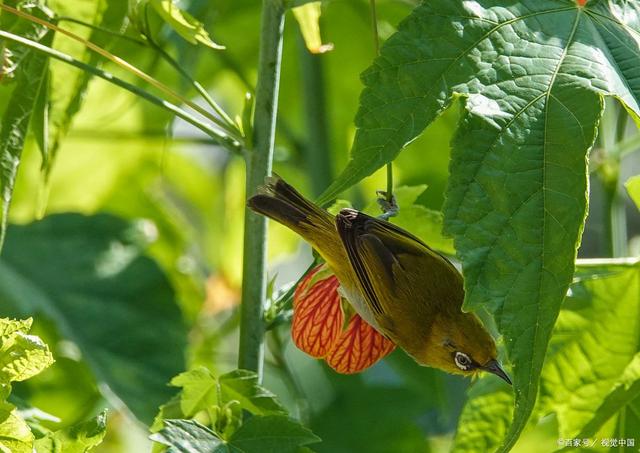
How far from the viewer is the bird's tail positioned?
1.14 m

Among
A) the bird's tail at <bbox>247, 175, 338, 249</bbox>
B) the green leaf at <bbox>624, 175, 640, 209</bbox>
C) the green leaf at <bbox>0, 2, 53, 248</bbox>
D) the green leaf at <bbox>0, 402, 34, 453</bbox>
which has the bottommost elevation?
the green leaf at <bbox>0, 402, 34, 453</bbox>

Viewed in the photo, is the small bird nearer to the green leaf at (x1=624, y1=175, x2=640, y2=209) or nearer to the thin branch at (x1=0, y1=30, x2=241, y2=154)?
the thin branch at (x1=0, y1=30, x2=241, y2=154)

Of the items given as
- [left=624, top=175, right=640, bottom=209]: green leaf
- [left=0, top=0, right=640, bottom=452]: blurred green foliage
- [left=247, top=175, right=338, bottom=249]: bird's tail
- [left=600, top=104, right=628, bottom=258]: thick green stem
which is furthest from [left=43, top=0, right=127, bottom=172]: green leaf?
[left=600, top=104, right=628, bottom=258]: thick green stem

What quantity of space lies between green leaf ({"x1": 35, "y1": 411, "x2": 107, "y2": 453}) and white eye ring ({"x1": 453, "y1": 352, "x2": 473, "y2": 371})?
0.49 m

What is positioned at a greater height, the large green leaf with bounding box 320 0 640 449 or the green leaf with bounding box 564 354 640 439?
the large green leaf with bounding box 320 0 640 449

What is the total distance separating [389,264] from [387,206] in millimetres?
72

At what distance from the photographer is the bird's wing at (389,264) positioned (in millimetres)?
1183

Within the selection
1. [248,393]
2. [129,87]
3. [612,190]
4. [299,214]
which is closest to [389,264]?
[299,214]

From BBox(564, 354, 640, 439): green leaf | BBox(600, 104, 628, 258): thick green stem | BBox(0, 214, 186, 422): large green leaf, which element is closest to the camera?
BBox(564, 354, 640, 439): green leaf

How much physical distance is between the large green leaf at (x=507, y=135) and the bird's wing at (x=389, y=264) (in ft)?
0.78

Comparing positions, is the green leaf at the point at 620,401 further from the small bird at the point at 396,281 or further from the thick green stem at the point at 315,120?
the thick green stem at the point at 315,120

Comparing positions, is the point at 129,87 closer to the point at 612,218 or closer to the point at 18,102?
the point at 18,102

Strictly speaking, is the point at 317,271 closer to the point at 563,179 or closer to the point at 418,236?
the point at 418,236

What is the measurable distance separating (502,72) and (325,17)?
1.11 meters
